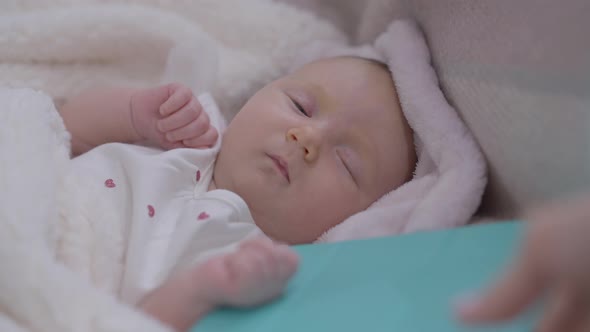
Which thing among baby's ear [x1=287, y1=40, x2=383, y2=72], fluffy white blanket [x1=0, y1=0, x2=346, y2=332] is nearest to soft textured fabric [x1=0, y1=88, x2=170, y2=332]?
fluffy white blanket [x1=0, y1=0, x2=346, y2=332]

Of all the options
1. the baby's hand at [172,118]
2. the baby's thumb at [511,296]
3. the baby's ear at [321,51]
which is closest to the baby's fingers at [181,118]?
the baby's hand at [172,118]

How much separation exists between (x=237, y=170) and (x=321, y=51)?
0.37 metres

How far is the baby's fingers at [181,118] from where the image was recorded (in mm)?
929

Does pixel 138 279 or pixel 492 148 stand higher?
pixel 492 148

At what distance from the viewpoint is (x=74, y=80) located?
109 centimetres

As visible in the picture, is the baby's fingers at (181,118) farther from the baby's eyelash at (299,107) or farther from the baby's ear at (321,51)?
the baby's ear at (321,51)

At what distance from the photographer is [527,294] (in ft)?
1.04

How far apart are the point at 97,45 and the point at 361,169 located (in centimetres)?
51

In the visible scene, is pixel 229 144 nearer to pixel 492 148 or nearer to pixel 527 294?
pixel 492 148

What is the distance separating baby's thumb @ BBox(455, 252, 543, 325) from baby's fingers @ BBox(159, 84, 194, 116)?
0.67 m

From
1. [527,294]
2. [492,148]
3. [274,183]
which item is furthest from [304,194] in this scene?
[527,294]

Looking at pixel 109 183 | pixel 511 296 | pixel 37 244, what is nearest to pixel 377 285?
pixel 511 296

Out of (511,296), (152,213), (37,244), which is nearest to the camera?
(511,296)

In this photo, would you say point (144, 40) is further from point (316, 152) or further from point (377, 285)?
point (377, 285)
